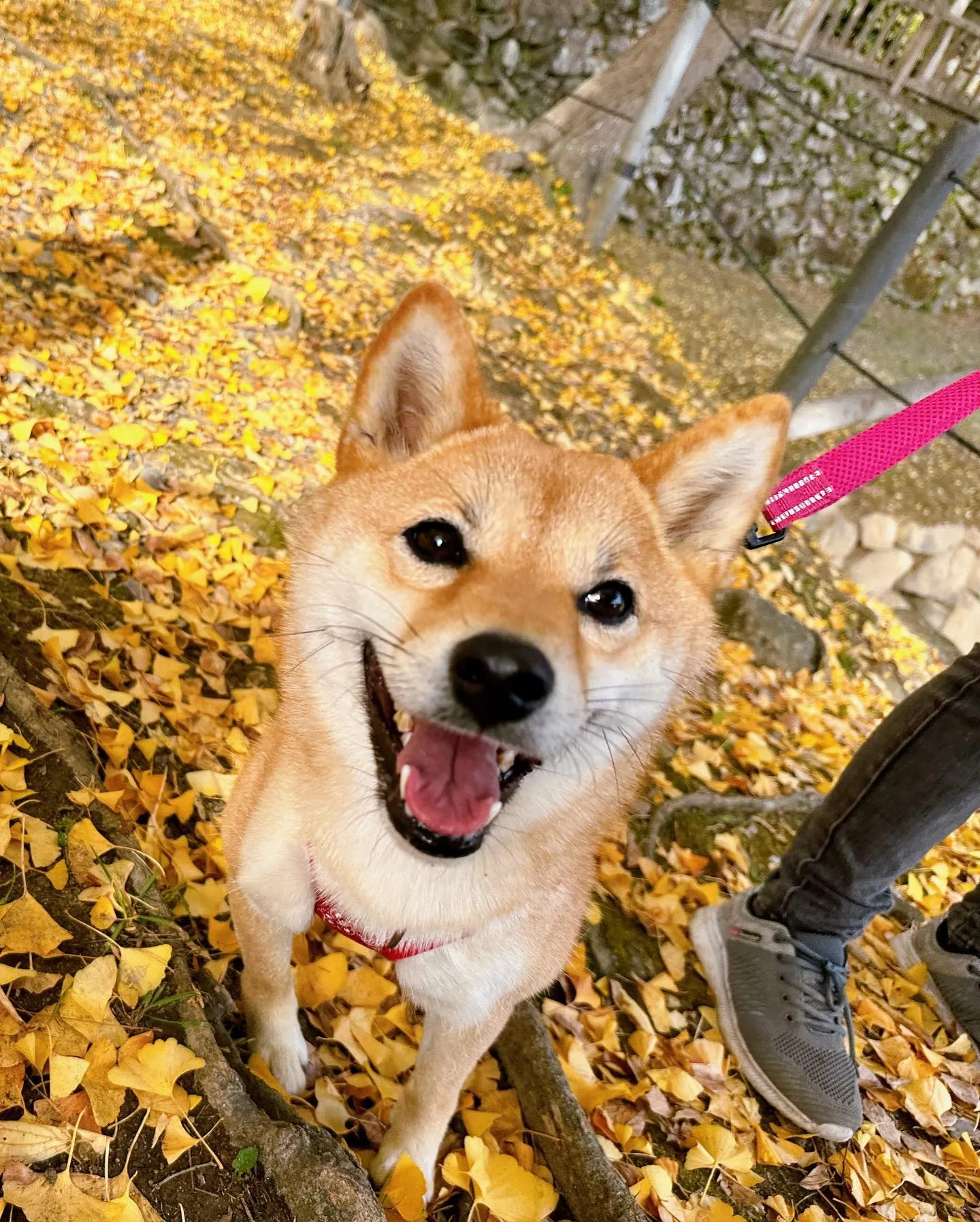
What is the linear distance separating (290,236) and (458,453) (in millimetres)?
5116

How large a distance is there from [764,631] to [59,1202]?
4.56 m

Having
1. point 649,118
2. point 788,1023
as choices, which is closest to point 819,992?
point 788,1023

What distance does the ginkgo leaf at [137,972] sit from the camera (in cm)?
154

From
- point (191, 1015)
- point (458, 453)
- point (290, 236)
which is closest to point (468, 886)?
point (191, 1015)

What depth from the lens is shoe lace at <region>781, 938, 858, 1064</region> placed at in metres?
2.39

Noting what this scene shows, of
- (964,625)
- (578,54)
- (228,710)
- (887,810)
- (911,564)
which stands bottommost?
(964,625)

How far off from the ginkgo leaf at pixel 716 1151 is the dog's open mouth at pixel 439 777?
4.54 feet

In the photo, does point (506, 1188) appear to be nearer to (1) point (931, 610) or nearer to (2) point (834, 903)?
(2) point (834, 903)

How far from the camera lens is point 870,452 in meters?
2.04

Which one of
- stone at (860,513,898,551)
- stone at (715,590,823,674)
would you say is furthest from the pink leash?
stone at (860,513,898,551)

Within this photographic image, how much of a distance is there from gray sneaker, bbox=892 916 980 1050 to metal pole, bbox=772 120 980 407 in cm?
342

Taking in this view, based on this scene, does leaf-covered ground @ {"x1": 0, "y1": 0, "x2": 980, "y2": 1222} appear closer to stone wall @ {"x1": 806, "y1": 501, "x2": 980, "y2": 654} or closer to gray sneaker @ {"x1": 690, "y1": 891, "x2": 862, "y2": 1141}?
gray sneaker @ {"x1": 690, "y1": 891, "x2": 862, "y2": 1141}

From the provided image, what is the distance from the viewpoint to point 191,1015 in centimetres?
158

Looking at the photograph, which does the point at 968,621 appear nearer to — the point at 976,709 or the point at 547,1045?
the point at 976,709
